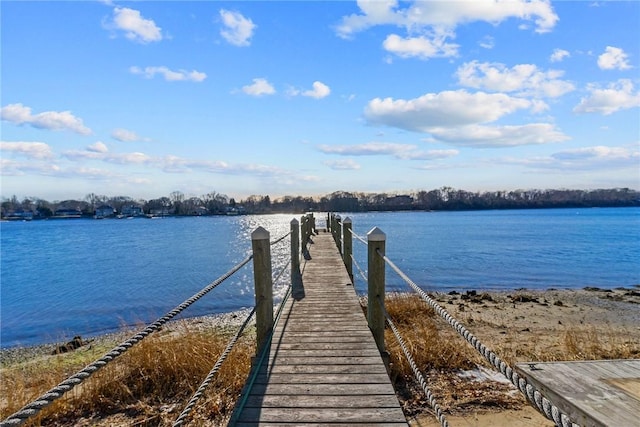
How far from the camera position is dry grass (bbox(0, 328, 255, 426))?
548 centimetres

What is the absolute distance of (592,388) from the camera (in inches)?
109

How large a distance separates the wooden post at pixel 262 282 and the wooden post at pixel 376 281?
1419 mm

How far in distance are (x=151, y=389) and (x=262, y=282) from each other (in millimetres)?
2921

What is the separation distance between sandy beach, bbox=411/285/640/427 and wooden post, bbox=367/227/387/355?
4.24ft

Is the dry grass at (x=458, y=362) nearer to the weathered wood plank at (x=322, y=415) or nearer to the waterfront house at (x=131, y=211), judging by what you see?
the weathered wood plank at (x=322, y=415)

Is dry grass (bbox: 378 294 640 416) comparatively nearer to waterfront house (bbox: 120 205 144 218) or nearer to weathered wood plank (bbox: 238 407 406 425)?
weathered wood plank (bbox: 238 407 406 425)

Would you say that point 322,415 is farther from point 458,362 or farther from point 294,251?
point 294,251

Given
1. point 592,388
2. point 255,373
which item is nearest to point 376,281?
point 255,373

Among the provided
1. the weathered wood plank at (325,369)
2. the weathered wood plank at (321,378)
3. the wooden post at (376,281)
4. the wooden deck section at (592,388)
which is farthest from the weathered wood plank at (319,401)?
the wooden post at (376,281)

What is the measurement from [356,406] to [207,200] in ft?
606

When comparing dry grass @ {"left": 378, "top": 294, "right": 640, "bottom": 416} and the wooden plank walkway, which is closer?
the wooden plank walkway

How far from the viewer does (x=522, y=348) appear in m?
8.82

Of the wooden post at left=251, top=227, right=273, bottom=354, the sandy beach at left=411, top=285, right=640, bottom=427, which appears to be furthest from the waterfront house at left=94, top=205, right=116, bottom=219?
the wooden post at left=251, top=227, right=273, bottom=354

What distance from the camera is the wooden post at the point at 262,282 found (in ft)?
16.7
